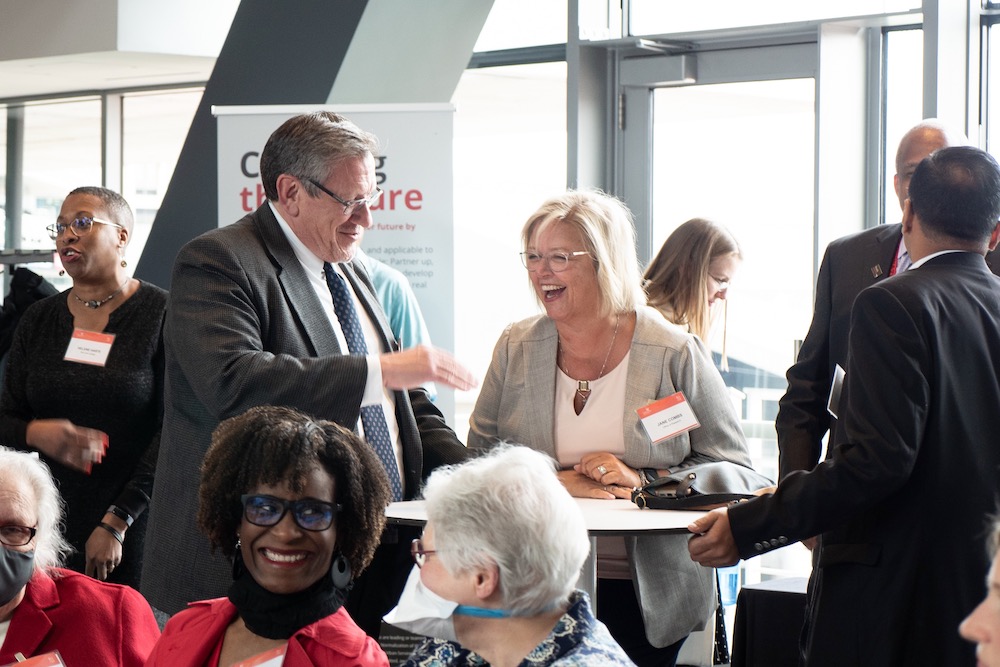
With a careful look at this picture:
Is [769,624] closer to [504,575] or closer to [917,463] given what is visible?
[917,463]

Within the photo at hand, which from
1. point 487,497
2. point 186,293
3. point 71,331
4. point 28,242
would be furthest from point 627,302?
point 28,242

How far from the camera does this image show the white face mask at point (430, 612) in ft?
6.01

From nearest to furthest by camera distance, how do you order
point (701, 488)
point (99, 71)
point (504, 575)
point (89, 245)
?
point (504, 575), point (701, 488), point (89, 245), point (99, 71)

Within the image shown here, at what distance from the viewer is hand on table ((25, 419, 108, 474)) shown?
3508 mm

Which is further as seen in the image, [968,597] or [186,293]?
[186,293]

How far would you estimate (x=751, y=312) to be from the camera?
5777mm

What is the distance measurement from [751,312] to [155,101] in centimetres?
429

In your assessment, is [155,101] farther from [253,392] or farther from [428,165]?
[253,392]

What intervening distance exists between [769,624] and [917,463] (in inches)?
66.0

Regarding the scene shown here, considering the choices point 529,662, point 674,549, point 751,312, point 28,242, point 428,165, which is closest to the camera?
point 529,662

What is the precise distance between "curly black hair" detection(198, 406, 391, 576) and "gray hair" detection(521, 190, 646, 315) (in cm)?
114

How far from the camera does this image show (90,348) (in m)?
3.89

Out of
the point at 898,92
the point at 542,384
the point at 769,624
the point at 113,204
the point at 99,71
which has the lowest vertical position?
the point at 769,624

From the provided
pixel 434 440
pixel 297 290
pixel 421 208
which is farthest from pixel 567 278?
pixel 421 208
